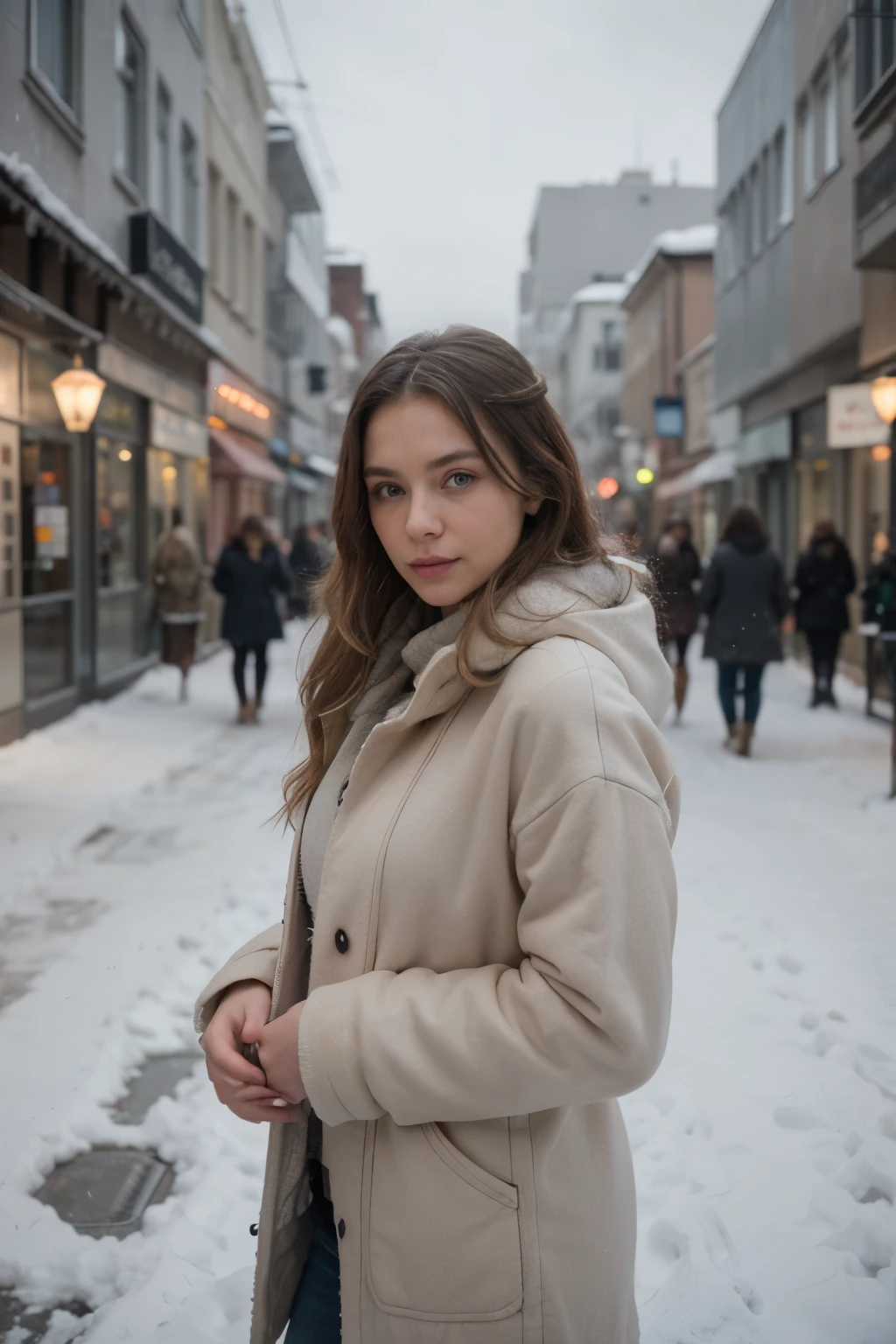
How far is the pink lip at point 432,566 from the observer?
1.57 m

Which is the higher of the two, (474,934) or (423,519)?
(423,519)

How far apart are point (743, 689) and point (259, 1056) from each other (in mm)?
8804

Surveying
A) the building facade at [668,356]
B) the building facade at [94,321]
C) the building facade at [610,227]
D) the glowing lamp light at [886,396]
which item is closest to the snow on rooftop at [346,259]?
the building facade at [610,227]

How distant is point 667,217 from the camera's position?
4031 centimetres

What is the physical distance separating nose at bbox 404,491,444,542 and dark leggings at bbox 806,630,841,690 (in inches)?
452

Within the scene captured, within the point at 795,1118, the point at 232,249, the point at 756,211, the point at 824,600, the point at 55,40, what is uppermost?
the point at 232,249

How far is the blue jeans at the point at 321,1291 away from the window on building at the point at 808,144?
5.00 meters

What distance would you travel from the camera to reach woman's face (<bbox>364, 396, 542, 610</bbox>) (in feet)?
5.08

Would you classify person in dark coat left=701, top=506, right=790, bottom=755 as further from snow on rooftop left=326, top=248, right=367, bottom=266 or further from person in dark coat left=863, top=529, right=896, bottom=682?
snow on rooftop left=326, top=248, right=367, bottom=266

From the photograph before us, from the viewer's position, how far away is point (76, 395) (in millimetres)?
8805

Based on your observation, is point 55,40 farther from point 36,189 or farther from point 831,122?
point 831,122

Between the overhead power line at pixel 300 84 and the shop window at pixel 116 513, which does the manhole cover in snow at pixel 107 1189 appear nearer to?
the overhead power line at pixel 300 84

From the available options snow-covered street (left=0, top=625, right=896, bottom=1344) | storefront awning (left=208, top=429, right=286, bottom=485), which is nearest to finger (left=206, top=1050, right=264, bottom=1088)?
snow-covered street (left=0, top=625, right=896, bottom=1344)

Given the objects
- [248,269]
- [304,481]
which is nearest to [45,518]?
[248,269]
